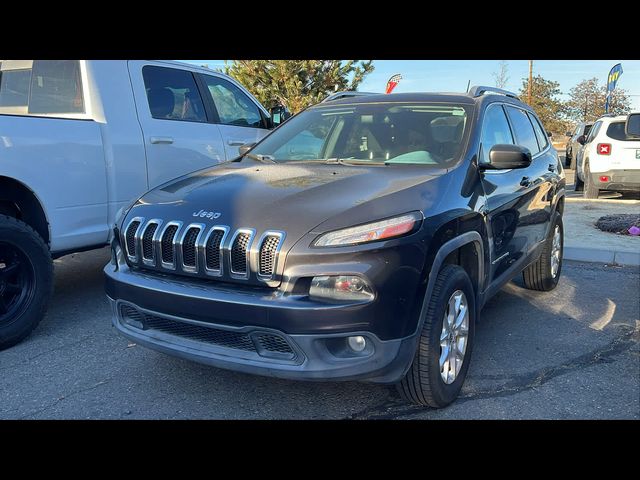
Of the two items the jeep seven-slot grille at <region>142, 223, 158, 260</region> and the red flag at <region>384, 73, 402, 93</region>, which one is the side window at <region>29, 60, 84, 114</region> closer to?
the jeep seven-slot grille at <region>142, 223, 158, 260</region>

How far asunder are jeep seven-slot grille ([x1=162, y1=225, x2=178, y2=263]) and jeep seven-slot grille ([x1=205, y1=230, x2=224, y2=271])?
0.84 feet

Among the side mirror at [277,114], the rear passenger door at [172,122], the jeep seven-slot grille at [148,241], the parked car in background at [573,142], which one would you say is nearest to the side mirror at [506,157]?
the jeep seven-slot grille at [148,241]

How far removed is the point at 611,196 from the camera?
41.8 feet

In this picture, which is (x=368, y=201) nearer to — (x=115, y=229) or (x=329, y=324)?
(x=329, y=324)

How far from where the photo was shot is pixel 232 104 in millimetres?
6156

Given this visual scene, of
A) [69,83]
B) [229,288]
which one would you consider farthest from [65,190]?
[229,288]

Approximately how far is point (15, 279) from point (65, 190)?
2.45ft

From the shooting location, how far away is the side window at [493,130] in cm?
370

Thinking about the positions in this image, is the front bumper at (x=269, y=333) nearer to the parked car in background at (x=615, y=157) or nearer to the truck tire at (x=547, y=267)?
the truck tire at (x=547, y=267)

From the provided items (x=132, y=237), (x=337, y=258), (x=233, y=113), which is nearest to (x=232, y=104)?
(x=233, y=113)

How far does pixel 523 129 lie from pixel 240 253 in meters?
3.29

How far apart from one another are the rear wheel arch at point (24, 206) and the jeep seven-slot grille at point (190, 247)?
1870mm

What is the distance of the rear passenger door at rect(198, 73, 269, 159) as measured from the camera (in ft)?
19.3

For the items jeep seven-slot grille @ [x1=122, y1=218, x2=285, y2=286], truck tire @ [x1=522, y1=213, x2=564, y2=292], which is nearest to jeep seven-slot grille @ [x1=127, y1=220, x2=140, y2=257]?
jeep seven-slot grille @ [x1=122, y1=218, x2=285, y2=286]
